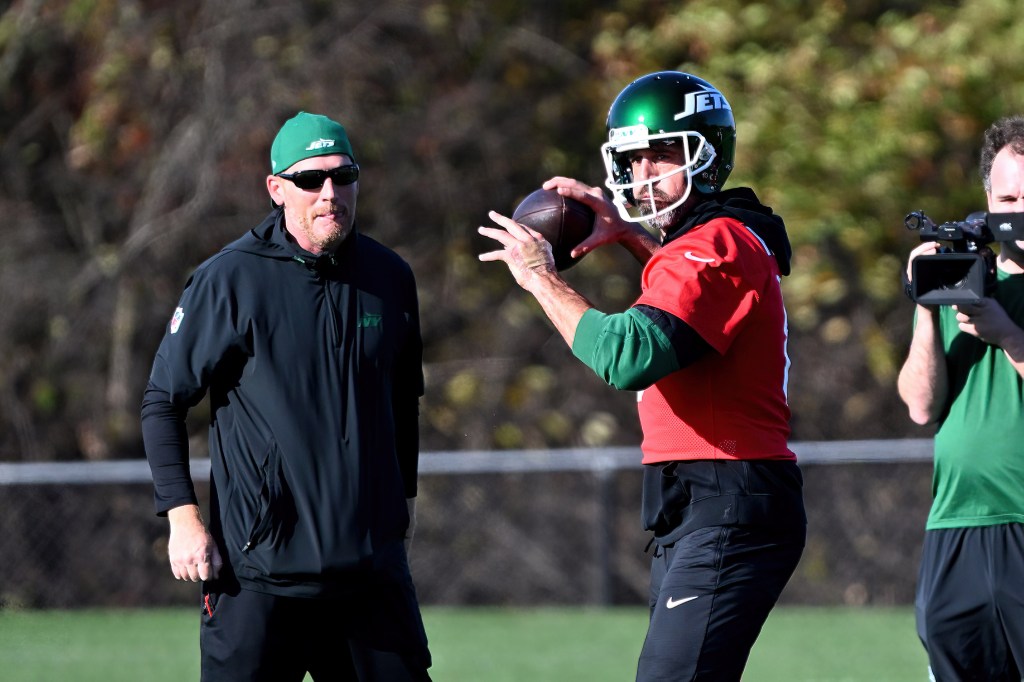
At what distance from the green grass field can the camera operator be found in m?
3.88

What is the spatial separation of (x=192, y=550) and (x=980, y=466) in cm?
244

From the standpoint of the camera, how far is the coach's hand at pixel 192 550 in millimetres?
4406

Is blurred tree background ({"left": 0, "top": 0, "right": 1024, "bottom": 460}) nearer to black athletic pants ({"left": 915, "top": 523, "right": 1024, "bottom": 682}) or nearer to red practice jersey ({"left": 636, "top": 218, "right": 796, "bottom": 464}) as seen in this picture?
black athletic pants ({"left": 915, "top": 523, "right": 1024, "bottom": 682})

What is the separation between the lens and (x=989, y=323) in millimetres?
4453

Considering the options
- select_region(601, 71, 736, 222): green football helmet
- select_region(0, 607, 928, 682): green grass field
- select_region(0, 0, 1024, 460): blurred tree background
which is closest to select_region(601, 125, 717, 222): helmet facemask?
select_region(601, 71, 736, 222): green football helmet

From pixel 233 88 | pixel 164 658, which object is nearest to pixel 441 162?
pixel 233 88

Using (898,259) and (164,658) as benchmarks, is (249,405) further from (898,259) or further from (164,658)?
(898,259)

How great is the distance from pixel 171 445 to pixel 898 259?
10.6 metres

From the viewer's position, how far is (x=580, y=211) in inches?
184

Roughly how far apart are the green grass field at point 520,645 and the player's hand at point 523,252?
4625 millimetres

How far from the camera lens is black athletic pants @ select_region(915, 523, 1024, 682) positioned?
14.9ft

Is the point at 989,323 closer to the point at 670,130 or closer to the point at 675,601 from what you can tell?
the point at 670,130

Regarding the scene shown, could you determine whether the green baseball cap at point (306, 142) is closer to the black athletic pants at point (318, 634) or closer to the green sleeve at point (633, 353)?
the green sleeve at point (633, 353)

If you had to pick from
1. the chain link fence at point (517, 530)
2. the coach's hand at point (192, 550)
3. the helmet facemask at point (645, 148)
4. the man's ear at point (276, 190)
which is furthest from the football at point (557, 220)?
the chain link fence at point (517, 530)
